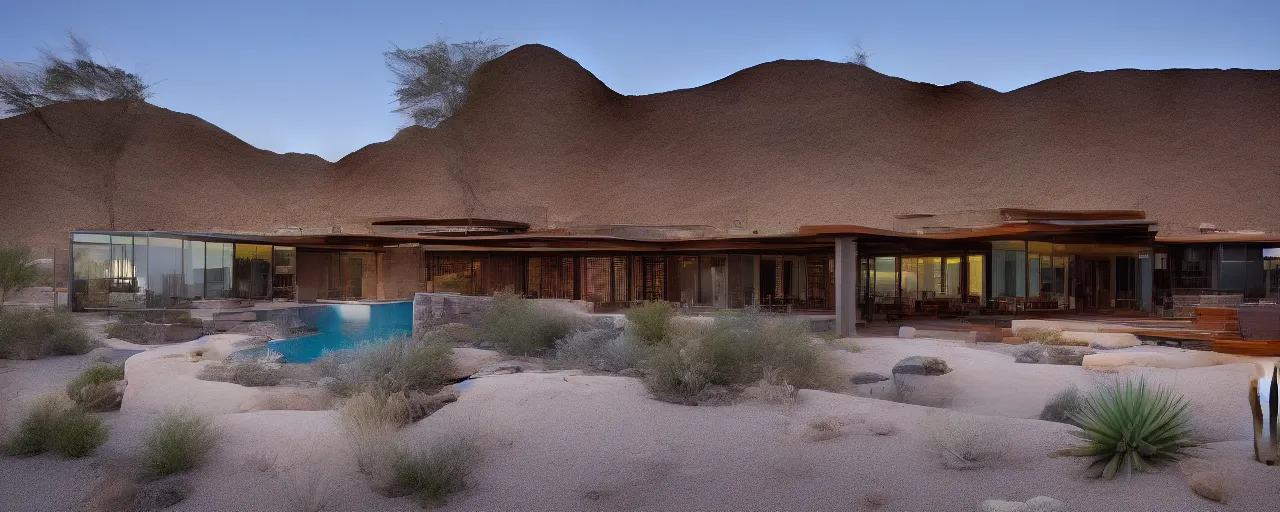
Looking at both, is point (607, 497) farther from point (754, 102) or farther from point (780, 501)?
point (754, 102)

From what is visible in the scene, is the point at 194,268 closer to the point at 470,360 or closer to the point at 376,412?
the point at 470,360

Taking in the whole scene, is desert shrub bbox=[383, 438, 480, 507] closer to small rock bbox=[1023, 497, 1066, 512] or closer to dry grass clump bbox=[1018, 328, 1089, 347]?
small rock bbox=[1023, 497, 1066, 512]

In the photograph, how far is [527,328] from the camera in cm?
1290

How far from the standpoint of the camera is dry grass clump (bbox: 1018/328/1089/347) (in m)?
13.0

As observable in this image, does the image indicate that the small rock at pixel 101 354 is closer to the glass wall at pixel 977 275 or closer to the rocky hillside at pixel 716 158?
the glass wall at pixel 977 275

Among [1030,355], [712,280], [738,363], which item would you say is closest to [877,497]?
[738,363]

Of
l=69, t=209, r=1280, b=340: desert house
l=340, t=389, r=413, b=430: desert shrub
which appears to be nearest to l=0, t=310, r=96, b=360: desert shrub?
l=69, t=209, r=1280, b=340: desert house

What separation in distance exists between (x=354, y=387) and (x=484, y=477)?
2997 mm

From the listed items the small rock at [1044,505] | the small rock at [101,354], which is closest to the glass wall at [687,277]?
the small rock at [101,354]

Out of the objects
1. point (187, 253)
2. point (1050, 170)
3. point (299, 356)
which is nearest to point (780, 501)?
point (299, 356)

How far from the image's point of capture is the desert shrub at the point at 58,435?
6.44 m

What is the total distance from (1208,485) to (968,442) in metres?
1.46

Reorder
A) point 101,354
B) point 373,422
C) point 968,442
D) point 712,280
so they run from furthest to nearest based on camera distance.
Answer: point 712,280 → point 101,354 → point 373,422 → point 968,442

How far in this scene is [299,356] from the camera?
15.0 meters
